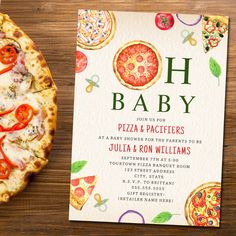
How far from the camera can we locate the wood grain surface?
1.55 m

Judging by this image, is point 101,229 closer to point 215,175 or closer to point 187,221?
point 187,221

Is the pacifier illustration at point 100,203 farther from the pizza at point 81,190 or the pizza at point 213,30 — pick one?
the pizza at point 213,30

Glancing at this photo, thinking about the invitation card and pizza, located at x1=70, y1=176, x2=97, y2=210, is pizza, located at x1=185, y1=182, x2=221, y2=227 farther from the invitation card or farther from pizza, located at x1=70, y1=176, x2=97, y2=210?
pizza, located at x1=70, y1=176, x2=97, y2=210

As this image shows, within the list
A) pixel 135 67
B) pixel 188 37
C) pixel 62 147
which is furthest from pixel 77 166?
pixel 188 37

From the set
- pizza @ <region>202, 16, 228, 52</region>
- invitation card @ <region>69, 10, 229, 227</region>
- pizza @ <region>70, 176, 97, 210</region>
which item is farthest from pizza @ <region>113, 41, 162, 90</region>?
pizza @ <region>70, 176, 97, 210</region>

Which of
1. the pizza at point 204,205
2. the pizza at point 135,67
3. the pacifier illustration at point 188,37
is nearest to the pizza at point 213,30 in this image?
the pacifier illustration at point 188,37

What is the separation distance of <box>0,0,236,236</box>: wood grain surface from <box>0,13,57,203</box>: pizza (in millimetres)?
30

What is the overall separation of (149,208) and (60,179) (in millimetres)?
235

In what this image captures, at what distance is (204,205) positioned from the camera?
1.55 meters

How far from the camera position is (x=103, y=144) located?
1544 millimetres

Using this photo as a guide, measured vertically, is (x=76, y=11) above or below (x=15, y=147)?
above

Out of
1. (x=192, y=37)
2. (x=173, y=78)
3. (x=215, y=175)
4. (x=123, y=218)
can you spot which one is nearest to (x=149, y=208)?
(x=123, y=218)

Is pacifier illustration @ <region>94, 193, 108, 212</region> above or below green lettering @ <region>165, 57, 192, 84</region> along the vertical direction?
below

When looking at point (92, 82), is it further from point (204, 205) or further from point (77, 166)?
point (204, 205)
